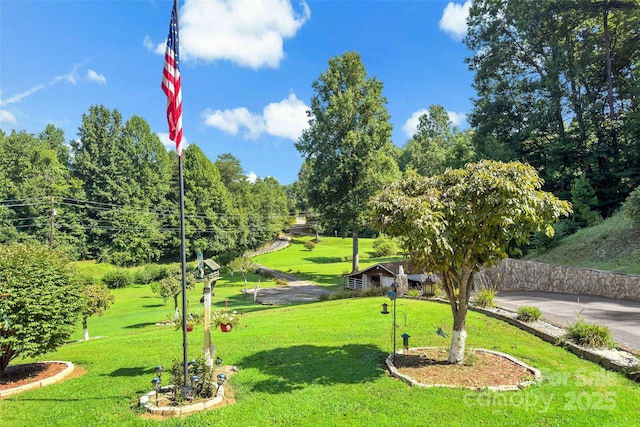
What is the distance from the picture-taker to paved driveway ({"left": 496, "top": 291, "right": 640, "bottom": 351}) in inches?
406

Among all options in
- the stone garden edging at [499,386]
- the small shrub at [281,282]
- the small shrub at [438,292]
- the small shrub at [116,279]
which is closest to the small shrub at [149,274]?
the small shrub at [116,279]

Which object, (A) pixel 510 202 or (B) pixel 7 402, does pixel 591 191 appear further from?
(B) pixel 7 402

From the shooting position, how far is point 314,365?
8539 millimetres

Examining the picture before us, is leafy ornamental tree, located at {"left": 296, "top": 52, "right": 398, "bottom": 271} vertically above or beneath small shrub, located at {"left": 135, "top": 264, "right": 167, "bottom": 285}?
above

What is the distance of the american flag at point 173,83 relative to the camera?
6.88 m

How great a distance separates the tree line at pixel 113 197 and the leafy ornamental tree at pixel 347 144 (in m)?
28.7

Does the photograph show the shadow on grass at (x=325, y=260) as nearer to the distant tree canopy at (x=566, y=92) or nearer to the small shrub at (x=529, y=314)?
the distant tree canopy at (x=566, y=92)

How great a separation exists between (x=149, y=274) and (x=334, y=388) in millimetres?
45572

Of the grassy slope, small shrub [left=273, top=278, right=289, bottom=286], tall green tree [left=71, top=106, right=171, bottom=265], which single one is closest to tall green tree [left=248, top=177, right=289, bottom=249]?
tall green tree [left=71, top=106, right=171, bottom=265]

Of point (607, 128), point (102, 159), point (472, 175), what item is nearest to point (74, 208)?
point (102, 159)

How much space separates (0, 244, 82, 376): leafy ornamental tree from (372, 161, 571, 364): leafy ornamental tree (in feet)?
27.5

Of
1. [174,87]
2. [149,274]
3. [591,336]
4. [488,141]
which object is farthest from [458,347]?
[149,274]

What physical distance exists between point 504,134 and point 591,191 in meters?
9.68

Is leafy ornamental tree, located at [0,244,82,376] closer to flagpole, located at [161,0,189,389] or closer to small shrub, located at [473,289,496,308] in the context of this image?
flagpole, located at [161,0,189,389]
